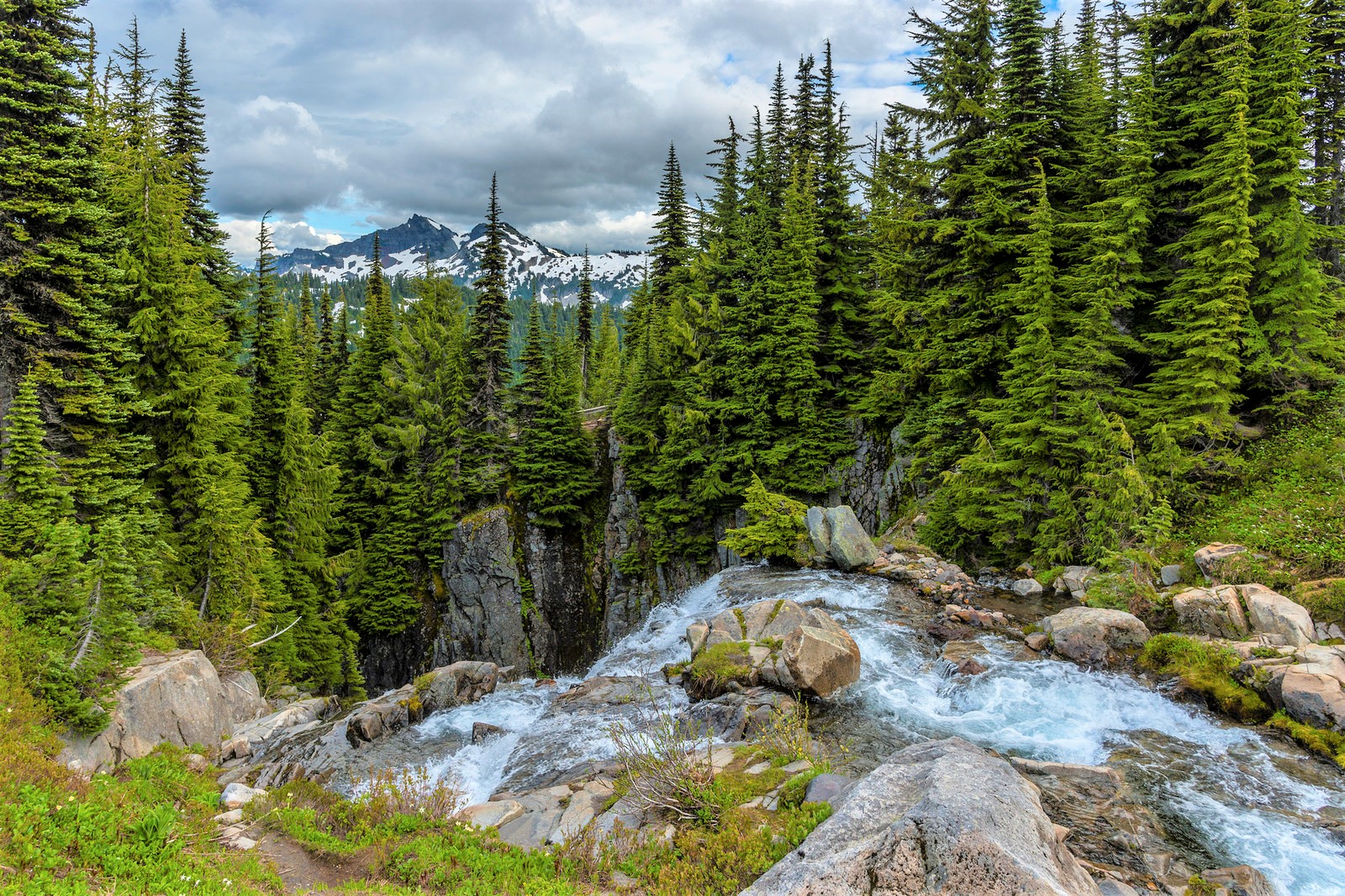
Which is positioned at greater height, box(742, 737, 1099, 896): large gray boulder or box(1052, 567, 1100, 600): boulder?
box(742, 737, 1099, 896): large gray boulder

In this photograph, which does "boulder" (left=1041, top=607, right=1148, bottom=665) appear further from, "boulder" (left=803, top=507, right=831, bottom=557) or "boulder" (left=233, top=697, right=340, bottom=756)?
"boulder" (left=233, top=697, right=340, bottom=756)

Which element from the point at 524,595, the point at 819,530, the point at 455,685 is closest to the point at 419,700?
the point at 455,685

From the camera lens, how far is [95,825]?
6.54 meters

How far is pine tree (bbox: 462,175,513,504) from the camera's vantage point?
35.8 m

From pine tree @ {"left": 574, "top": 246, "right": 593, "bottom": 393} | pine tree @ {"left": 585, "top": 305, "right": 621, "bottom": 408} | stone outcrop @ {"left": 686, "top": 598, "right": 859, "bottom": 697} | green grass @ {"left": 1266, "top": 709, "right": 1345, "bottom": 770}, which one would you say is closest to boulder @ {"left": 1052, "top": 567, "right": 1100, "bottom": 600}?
green grass @ {"left": 1266, "top": 709, "right": 1345, "bottom": 770}

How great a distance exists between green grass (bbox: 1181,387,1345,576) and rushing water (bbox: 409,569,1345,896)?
526 centimetres

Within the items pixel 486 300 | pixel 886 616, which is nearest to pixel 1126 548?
pixel 886 616

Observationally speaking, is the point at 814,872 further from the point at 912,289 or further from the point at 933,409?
the point at 912,289

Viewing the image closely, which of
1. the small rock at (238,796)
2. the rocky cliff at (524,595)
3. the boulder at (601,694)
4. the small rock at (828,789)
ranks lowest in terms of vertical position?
the rocky cliff at (524,595)

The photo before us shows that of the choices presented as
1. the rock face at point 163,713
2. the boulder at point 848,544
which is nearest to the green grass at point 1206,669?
the boulder at point 848,544

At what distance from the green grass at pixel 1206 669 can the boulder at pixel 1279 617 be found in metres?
1.06

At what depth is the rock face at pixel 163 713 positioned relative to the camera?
36.4 ft

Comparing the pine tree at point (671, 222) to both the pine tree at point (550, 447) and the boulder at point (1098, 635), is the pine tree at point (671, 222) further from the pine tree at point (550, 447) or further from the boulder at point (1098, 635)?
the boulder at point (1098, 635)

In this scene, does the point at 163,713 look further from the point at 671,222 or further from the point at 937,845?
the point at 671,222
